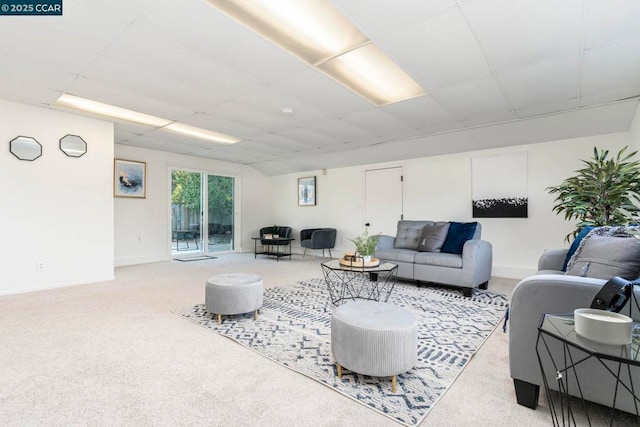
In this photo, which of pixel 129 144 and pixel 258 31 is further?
pixel 129 144

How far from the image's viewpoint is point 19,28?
228cm

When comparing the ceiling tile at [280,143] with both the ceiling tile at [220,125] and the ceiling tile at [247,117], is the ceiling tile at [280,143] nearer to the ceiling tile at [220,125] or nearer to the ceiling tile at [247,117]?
the ceiling tile at [220,125]

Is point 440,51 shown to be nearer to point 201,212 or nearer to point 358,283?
point 358,283

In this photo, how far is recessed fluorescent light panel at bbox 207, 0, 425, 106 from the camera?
217 centimetres

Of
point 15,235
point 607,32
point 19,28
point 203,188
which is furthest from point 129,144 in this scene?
point 607,32

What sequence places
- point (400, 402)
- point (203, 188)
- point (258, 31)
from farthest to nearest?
point (203, 188) → point (258, 31) → point (400, 402)

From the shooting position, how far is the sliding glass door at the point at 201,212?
277 inches

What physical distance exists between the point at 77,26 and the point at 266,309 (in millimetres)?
2887

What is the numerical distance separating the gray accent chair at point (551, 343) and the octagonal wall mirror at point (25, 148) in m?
5.53

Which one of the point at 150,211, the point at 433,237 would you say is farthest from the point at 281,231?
the point at 433,237

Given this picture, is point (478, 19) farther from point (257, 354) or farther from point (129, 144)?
point (129, 144)

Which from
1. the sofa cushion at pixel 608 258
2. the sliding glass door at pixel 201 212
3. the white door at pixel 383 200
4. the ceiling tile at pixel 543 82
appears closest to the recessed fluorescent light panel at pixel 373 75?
the ceiling tile at pixel 543 82

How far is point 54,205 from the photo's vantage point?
13.7 feet

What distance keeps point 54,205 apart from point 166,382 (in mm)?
3782
